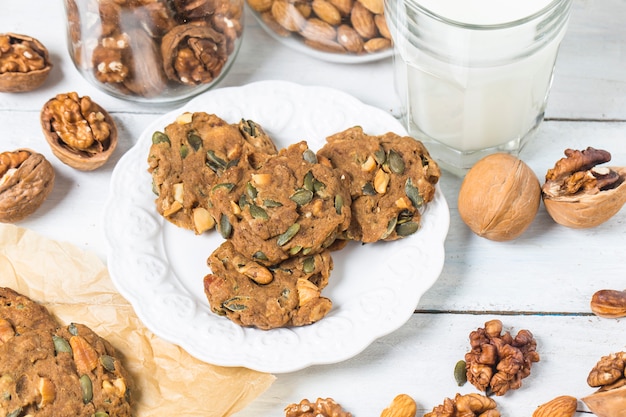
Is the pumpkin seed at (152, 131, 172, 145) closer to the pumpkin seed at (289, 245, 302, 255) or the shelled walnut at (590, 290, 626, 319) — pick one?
the pumpkin seed at (289, 245, 302, 255)

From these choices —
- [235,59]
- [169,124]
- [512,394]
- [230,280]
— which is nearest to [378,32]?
[235,59]

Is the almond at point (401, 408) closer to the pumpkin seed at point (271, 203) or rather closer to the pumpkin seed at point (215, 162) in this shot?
the pumpkin seed at point (271, 203)

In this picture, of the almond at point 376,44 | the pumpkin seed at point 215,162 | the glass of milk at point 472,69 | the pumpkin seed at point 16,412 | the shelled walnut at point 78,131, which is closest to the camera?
the pumpkin seed at point 16,412

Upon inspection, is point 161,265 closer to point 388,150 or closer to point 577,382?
point 388,150

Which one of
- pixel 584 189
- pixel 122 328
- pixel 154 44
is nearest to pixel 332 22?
pixel 154 44

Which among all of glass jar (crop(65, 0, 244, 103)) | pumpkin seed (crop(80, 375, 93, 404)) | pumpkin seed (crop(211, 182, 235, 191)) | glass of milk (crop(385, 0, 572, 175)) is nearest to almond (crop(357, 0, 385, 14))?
glass of milk (crop(385, 0, 572, 175))

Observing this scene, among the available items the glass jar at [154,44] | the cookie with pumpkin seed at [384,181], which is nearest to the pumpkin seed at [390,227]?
the cookie with pumpkin seed at [384,181]

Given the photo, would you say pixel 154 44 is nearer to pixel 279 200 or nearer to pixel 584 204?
pixel 279 200
